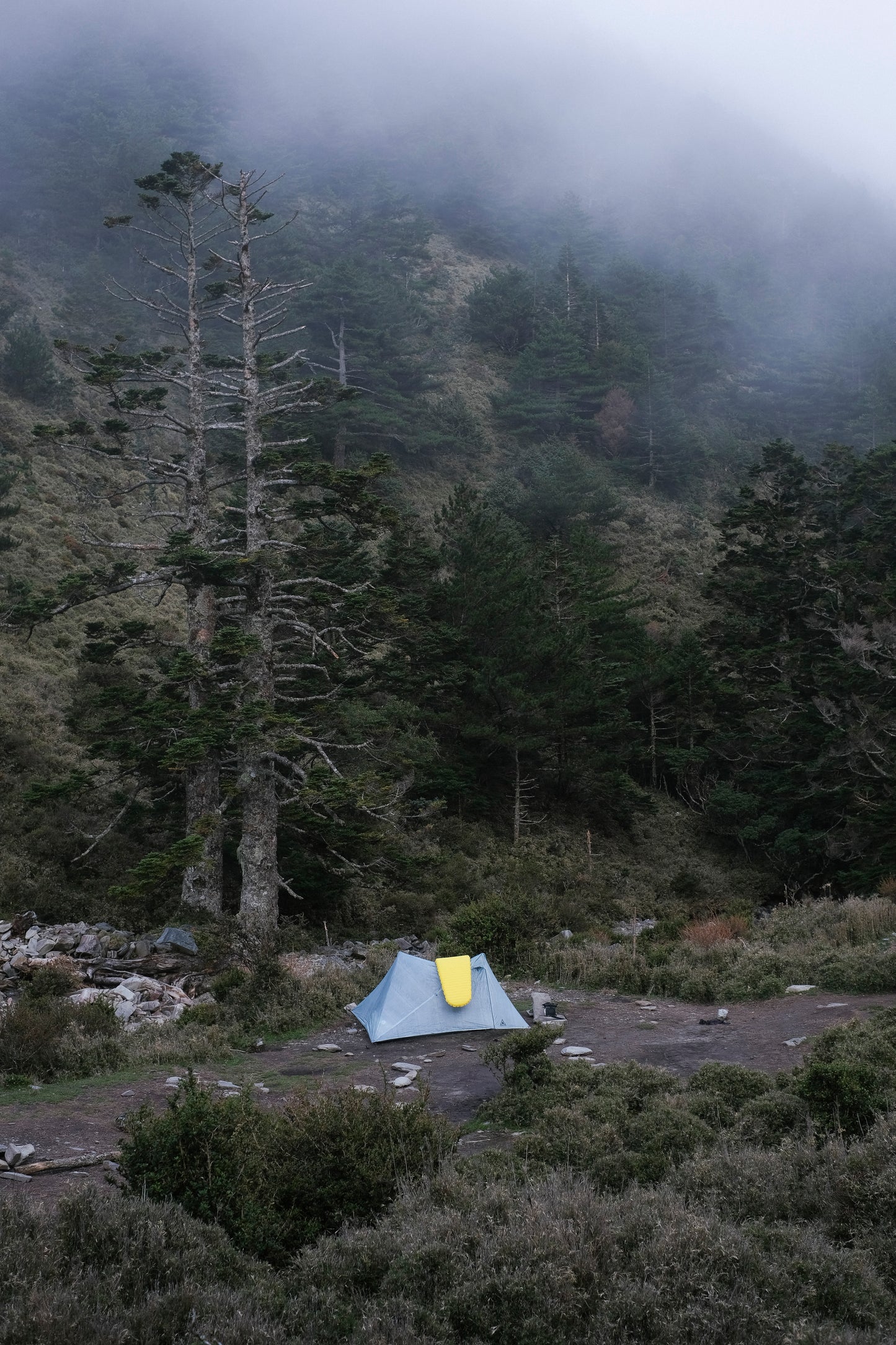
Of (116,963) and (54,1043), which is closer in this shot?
(54,1043)

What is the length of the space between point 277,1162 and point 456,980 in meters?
5.67

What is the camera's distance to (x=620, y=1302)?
4.32 m

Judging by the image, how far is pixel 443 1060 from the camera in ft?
34.6

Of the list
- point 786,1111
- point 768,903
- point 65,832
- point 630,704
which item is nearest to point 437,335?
point 630,704

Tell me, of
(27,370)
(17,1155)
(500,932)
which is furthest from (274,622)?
(27,370)

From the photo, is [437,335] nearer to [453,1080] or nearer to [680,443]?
[680,443]

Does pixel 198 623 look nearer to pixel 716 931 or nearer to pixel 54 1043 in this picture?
pixel 54 1043

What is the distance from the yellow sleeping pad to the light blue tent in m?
0.09

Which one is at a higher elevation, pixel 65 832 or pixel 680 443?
pixel 680 443

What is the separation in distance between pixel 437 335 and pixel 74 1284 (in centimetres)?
6101

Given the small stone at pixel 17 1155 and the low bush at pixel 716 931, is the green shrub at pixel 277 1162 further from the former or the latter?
the low bush at pixel 716 931

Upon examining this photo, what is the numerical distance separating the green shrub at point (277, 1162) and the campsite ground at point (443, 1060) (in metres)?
0.96

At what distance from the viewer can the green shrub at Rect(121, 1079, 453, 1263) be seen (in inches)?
221

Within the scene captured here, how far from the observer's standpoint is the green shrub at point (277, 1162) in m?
5.61
